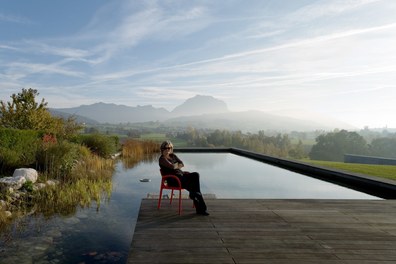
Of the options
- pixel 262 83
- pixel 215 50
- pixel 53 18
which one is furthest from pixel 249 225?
pixel 262 83

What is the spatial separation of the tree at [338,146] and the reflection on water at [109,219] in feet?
158

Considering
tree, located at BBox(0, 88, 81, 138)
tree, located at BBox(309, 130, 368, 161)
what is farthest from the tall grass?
tree, located at BBox(309, 130, 368, 161)

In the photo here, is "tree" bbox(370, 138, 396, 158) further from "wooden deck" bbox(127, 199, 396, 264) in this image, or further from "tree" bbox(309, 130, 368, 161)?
"wooden deck" bbox(127, 199, 396, 264)

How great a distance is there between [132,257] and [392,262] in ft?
7.44

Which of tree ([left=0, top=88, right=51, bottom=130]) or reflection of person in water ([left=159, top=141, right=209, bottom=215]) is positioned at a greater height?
tree ([left=0, top=88, right=51, bottom=130])

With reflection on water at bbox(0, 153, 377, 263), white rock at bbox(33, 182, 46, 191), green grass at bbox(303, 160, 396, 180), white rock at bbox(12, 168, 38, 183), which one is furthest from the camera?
green grass at bbox(303, 160, 396, 180)

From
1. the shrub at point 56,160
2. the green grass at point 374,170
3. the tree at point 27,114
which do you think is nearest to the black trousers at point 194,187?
the shrub at point 56,160

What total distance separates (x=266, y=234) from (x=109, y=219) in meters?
2.69

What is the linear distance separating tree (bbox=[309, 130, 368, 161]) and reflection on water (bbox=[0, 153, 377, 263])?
48.2m

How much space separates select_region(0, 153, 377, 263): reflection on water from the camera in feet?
11.7

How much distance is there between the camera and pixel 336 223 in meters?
3.77

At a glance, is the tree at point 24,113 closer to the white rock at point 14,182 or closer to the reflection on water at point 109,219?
the reflection on water at point 109,219

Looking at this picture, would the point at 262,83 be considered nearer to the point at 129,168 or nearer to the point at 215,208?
the point at 129,168

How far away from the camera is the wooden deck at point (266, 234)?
2707 mm
